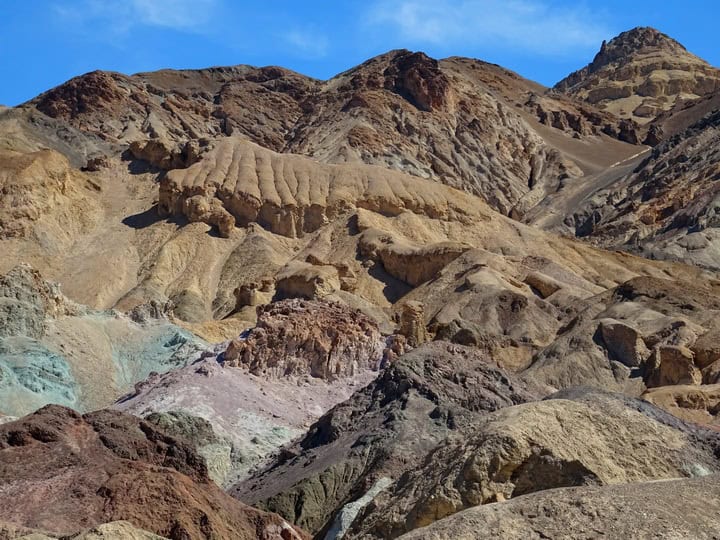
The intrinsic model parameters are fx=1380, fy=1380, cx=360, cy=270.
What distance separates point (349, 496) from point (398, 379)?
6.64 metres

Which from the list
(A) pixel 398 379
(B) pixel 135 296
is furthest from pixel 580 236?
(A) pixel 398 379

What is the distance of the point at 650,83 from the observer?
596 ft

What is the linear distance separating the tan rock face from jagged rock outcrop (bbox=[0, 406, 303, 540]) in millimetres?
19284

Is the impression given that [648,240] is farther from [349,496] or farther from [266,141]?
[349,496]

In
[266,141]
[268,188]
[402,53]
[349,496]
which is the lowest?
[349,496]

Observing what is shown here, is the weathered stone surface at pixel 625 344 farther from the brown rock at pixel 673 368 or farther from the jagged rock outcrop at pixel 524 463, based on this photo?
the jagged rock outcrop at pixel 524 463

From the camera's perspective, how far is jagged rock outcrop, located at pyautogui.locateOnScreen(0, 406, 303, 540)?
746 inches

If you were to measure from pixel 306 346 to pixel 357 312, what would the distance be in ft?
14.6

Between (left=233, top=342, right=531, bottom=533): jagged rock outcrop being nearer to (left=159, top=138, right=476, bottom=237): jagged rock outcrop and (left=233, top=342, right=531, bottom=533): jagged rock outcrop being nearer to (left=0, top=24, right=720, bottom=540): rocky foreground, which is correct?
(left=0, top=24, right=720, bottom=540): rocky foreground

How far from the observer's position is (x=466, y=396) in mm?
32469

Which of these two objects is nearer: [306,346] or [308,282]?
[306,346]

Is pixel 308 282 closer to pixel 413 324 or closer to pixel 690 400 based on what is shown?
pixel 413 324

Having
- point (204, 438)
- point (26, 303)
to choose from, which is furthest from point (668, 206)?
point (204, 438)

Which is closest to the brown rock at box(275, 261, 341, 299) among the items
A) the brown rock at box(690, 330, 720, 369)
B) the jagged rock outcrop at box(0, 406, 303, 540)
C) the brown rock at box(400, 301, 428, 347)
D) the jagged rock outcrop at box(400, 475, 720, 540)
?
the brown rock at box(400, 301, 428, 347)
